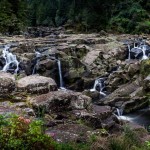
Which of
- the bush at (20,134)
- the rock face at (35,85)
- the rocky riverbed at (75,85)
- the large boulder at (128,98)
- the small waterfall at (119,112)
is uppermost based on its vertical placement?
the bush at (20,134)

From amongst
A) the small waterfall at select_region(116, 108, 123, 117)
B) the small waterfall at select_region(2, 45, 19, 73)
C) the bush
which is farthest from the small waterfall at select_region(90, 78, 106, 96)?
the bush

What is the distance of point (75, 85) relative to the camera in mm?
28203

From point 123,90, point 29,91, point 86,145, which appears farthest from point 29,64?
point 86,145

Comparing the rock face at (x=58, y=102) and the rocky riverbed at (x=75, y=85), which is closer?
the rocky riverbed at (x=75, y=85)

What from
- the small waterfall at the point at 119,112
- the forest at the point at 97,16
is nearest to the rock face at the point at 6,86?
the small waterfall at the point at 119,112

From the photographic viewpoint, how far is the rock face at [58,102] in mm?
14165

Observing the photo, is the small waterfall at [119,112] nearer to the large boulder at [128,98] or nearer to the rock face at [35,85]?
the large boulder at [128,98]

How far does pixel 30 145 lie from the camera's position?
877 centimetres

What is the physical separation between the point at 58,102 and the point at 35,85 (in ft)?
7.42

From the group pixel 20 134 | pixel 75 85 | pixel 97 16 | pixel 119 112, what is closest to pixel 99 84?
pixel 75 85

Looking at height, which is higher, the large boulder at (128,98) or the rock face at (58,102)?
the rock face at (58,102)

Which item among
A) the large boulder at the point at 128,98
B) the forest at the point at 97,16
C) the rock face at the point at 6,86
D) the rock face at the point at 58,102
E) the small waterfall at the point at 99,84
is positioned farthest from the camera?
the forest at the point at 97,16

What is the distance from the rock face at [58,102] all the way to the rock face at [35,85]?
127 cm

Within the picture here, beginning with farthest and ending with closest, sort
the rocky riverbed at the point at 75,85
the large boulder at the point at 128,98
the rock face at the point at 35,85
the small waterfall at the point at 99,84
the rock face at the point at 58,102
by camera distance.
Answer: the small waterfall at the point at 99,84
the large boulder at the point at 128,98
the rock face at the point at 35,85
the rock face at the point at 58,102
the rocky riverbed at the point at 75,85
